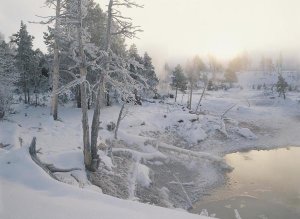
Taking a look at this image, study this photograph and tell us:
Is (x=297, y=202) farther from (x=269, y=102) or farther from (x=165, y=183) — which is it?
(x=269, y=102)

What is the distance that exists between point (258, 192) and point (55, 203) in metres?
16.5

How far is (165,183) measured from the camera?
2248cm

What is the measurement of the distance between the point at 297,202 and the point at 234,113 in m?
32.6

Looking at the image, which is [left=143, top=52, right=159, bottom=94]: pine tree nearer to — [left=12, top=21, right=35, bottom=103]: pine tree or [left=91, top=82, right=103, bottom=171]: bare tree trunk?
[left=12, top=21, right=35, bottom=103]: pine tree

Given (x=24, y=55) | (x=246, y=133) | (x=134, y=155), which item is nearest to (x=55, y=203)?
(x=134, y=155)

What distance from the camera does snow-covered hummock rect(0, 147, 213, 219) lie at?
27.1ft

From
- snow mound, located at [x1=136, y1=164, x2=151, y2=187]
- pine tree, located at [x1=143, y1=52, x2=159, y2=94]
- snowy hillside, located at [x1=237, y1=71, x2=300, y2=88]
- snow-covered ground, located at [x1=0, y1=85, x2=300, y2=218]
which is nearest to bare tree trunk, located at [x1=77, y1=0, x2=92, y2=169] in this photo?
snow-covered ground, located at [x1=0, y1=85, x2=300, y2=218]

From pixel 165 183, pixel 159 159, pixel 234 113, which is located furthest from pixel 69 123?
pixel 234 113

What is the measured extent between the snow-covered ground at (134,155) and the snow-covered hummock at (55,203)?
0.02 m

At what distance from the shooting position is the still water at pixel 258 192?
63.5ft

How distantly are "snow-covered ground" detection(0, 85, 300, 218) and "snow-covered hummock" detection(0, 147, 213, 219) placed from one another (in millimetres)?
22

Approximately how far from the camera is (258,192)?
2250cm

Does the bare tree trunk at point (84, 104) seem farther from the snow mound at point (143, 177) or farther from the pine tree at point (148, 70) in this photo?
the pine tree at point (148, 70)

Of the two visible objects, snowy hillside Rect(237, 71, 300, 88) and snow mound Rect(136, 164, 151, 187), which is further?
snowy hillside Rect(237, 71, 300, 88)
